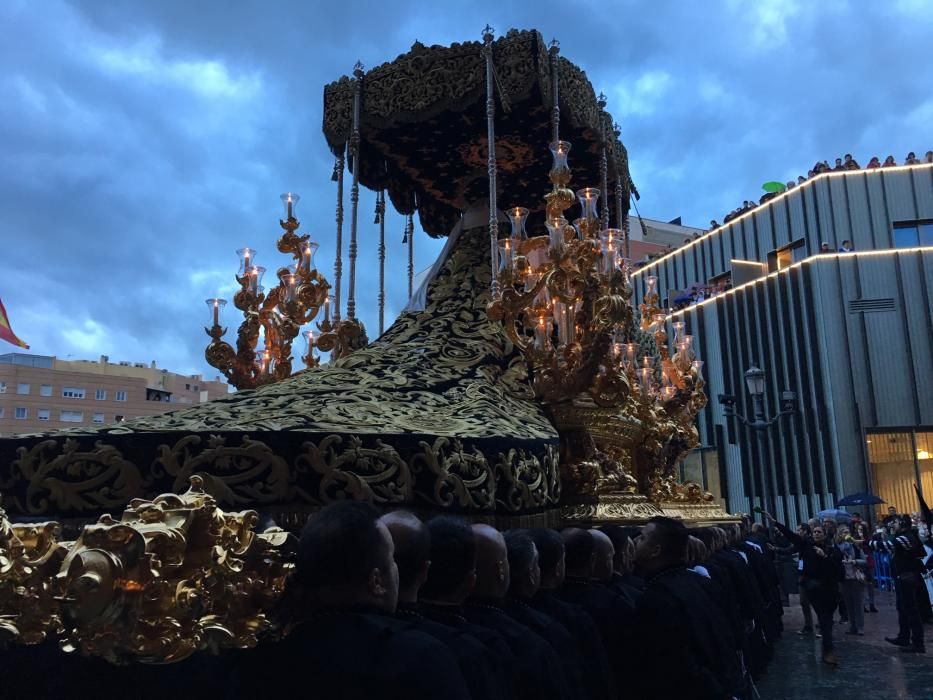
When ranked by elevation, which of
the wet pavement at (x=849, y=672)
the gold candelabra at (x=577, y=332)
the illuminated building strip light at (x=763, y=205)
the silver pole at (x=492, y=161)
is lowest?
the wet pavement at (x=849, y=672)

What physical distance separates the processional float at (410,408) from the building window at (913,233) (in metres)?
18.3

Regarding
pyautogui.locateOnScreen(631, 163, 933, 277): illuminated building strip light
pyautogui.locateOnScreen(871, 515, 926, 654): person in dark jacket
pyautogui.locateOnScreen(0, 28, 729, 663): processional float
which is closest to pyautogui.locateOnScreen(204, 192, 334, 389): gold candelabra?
pyautogui.locateOnScreen(0, 28, 729, 663): processional float

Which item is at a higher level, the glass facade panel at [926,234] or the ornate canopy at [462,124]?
the glass facade panel at [926,234]

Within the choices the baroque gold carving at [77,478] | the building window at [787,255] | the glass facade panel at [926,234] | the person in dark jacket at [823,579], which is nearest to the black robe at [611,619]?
the baroque gold carving at [77,478]

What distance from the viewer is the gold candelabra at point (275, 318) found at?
5285mm

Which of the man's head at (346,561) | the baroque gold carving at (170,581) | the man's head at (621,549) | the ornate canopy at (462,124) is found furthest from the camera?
the ornate canopy at (462,124)

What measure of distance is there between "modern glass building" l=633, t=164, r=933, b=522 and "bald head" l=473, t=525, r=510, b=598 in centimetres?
1941

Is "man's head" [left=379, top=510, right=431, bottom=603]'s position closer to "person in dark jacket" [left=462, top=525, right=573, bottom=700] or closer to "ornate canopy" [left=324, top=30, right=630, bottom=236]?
"person in dark jacket" [left=462, top=525, right=573, bottom=700]

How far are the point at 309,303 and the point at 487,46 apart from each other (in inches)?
88.2

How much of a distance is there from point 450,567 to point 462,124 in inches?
171

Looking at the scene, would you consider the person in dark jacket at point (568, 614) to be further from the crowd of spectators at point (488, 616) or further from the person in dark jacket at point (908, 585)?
the person in dark jacket at point (908, 585)

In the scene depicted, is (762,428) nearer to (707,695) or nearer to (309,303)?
(309,303)

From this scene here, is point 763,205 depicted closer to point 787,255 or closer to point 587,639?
point 787,255

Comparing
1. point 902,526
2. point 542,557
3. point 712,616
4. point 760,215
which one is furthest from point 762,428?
point 760,215
